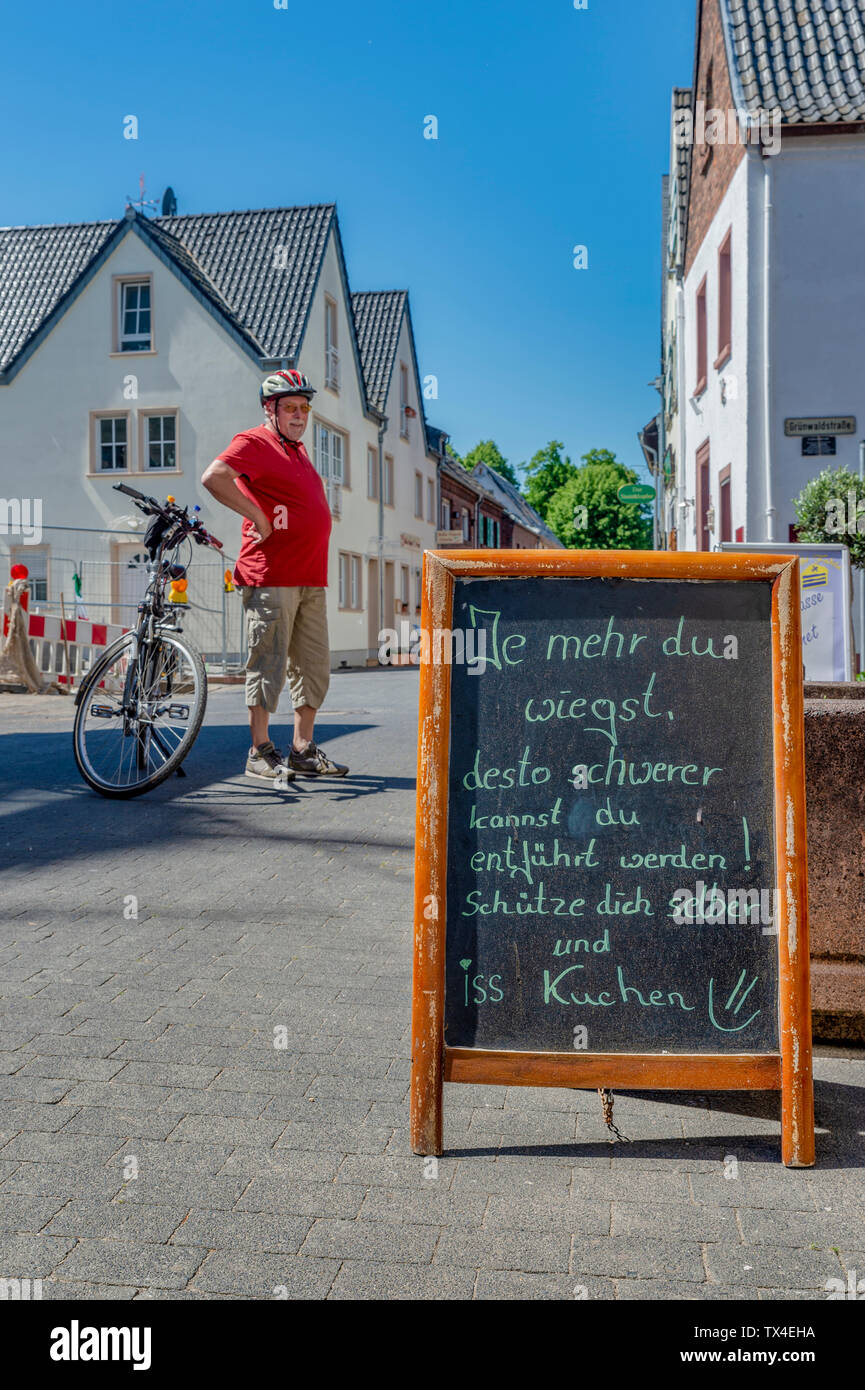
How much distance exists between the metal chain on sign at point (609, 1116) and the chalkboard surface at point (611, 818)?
194 millimetres

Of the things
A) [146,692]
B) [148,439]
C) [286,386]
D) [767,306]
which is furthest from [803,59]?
[148,439]

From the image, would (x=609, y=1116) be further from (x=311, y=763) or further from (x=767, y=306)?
(x=767, y=306)

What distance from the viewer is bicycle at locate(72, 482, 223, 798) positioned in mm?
6758

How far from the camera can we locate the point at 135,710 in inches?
268

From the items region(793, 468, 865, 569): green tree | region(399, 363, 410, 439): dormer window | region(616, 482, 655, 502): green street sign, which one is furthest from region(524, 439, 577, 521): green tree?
region(793, 468, 865, 569): green tree

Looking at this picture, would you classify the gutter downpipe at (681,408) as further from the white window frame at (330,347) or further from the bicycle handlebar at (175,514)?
the bicycle handlebar at (175,514)

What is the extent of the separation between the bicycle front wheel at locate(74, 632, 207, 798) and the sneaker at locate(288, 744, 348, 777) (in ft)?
2.50

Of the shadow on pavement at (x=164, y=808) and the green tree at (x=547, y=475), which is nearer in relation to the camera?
the shadow on pavement at (x=164, y=808)

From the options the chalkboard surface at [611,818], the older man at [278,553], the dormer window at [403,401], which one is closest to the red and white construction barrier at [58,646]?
the older man at [278,553]

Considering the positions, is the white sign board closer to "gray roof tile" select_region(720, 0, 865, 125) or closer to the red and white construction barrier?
"gray roof tile" select_region(720, 0, 865, 125)

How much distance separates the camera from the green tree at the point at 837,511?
10.2 m

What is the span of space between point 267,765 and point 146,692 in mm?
855

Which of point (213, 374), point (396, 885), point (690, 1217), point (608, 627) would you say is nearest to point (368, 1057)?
point (690, 1217)
